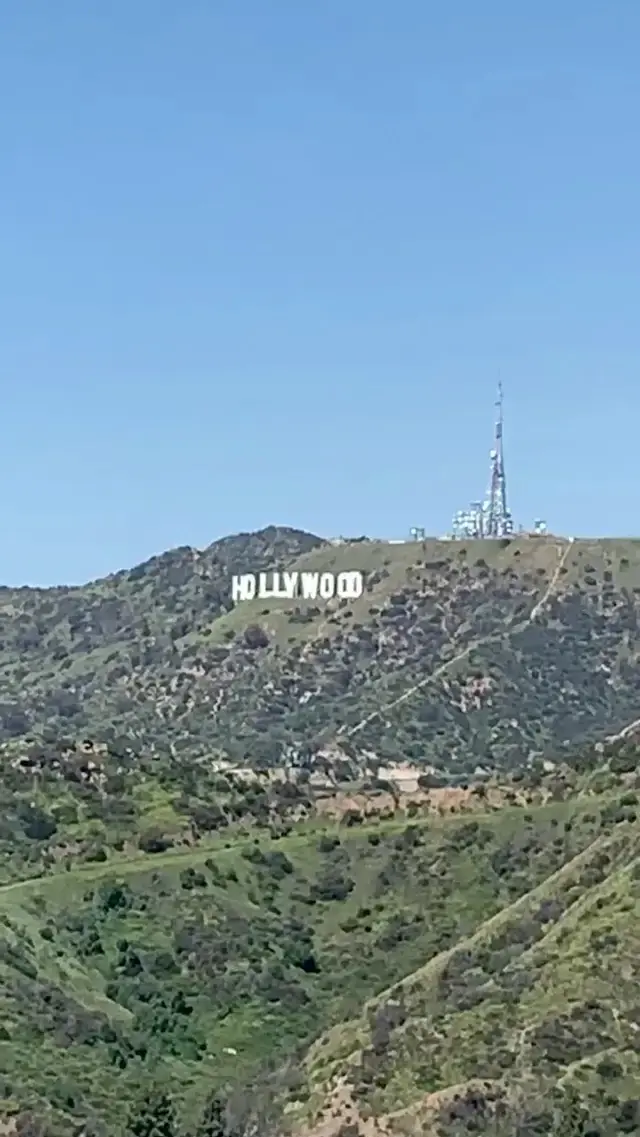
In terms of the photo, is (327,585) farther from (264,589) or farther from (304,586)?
(264,589)

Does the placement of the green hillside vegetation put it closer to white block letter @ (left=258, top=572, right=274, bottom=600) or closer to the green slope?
the green slope

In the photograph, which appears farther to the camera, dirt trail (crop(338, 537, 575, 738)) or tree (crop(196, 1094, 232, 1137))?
dirt trail (crop(338, 537, 575, 738))

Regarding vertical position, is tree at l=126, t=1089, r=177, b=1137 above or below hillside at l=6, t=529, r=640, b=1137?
below

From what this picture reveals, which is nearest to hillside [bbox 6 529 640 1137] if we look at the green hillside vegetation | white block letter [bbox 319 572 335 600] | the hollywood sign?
the green hillside vegetation

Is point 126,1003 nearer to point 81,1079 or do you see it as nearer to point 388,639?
point 81,1079

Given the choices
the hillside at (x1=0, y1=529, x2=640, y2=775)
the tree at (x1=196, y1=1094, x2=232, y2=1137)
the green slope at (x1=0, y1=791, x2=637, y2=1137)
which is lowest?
the tree at (x1=196, y1=1094, x2=232, y2=1137)

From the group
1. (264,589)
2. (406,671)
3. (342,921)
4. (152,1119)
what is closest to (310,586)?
(264,589)
